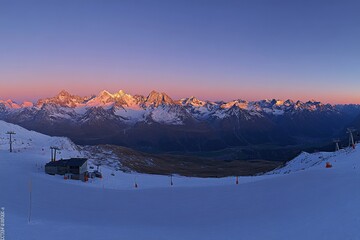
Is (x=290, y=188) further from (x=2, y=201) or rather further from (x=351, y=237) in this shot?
(x=2, y=201)

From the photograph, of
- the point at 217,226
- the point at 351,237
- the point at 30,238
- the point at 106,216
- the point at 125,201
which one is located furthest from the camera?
the point at 125,201

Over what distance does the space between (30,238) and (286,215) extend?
53.2 feet

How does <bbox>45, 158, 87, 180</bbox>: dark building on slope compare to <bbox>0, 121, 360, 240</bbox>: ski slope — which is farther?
<bbox>45, 158, 87, 180</bbox>: dark building on slope

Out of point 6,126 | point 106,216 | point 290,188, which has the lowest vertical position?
point 106,216

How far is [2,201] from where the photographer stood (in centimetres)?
2745

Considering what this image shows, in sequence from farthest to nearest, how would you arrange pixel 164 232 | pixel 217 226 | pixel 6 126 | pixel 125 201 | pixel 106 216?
pixel 6 126, pixel 125 201, pixel 106 216, pixel 217 226, pixel 164 232

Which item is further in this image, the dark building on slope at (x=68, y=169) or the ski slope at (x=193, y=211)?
the dark building on slope at (x=68, y=169)

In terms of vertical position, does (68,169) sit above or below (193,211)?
above

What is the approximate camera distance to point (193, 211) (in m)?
26.5

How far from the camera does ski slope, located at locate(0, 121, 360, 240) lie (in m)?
17.3

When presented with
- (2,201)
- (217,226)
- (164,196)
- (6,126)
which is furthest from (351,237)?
(6,126)

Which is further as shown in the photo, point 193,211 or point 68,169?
point 68,169

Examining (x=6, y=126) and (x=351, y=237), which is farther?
(x=6, y=126)

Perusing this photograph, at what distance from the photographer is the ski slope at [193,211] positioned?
17312 mm
